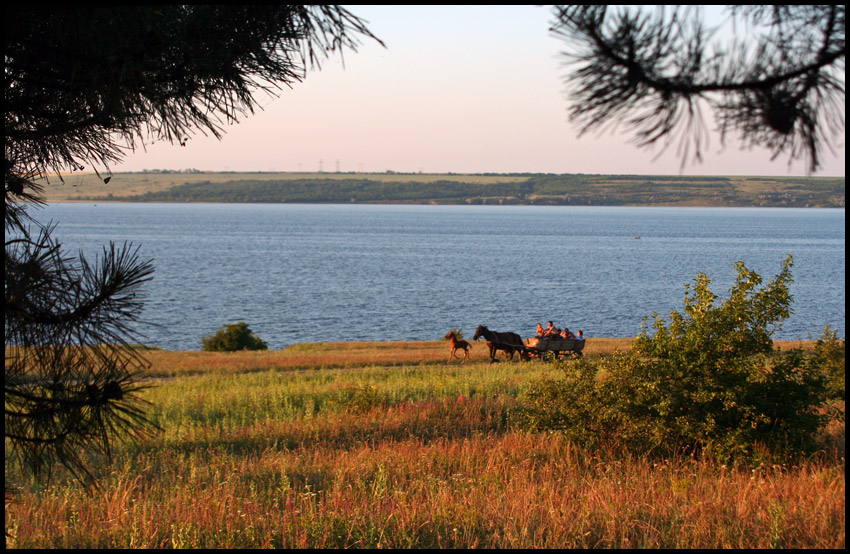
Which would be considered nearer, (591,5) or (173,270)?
(591,5)

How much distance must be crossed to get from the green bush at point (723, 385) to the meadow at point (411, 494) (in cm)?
36

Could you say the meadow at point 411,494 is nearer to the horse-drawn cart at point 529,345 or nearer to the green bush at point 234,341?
the horse-drawn cart at point 529,345

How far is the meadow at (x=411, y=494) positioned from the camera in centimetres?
527

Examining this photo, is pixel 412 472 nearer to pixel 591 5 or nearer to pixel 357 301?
pixel 591 5

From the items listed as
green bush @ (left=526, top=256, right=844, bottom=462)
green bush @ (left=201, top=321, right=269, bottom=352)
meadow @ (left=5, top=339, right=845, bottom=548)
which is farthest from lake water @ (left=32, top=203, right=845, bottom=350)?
green bush @ (left=526, top=256, right=844, bottom=462)

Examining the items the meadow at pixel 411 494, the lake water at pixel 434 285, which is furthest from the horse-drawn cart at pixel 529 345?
the meadow at pixel 411 494

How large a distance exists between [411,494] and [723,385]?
4.04m

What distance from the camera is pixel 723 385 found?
8062mm

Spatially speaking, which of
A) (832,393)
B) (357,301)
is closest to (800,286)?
(357,301)

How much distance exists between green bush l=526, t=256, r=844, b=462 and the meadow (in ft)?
1.18

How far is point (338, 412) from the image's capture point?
12477 mm

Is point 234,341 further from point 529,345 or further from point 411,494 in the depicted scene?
point 411,494

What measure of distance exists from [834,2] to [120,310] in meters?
3.31

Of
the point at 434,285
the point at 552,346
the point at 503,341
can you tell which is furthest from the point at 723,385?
the point at 434,285
